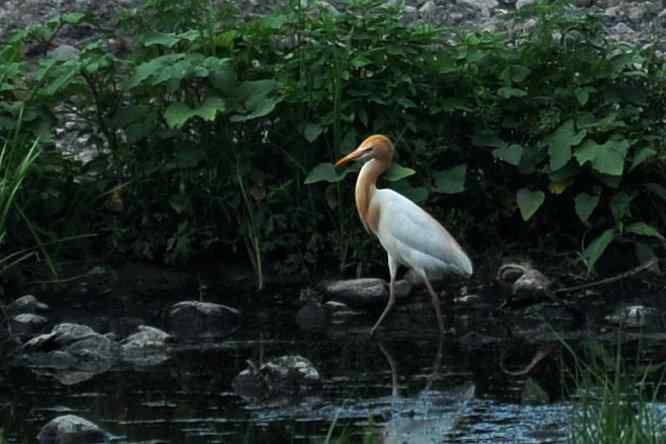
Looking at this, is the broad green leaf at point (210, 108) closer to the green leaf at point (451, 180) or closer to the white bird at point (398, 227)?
the white bird at point (398, 227)

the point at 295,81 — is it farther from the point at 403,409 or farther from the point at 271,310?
the point at 403,409

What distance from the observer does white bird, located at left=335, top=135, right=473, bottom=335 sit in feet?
Answer: 31.7

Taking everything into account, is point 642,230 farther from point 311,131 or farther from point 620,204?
point 311,131

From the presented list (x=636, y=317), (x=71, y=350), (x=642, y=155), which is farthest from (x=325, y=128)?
(x=71, y=350)

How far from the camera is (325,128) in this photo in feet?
33.8

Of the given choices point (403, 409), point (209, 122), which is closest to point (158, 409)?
point (403, 409)

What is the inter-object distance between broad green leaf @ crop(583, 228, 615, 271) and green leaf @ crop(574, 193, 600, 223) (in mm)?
142

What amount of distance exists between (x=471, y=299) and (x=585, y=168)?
40.3 inches

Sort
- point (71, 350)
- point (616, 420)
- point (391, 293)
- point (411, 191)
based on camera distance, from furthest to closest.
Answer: point (411, 191), point (391, 293), point (71, 350), point (616, 420)

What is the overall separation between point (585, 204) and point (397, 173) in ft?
3.44

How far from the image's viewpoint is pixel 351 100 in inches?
405

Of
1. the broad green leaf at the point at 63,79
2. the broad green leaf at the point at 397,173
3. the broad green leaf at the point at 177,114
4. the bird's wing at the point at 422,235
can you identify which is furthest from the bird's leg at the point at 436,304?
the broad green leaf at the point at 63,79

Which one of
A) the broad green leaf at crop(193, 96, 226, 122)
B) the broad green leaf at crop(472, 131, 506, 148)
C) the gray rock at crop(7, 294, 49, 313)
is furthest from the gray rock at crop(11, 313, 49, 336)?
the broad green leaf at crop(472, 131, 506, 148)

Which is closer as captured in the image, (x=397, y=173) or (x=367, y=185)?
(x=367, y=185)
